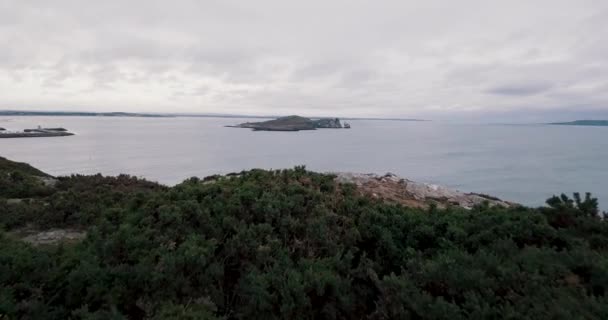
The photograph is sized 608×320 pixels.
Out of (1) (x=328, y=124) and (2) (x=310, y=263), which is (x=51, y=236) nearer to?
(2) (x=310, y=263)

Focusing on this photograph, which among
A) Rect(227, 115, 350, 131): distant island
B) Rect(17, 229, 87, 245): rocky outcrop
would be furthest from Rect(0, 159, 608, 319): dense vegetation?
Rect(227, 115, 350, 131): distant island

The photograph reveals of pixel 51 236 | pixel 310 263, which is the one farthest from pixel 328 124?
pixel 310 263

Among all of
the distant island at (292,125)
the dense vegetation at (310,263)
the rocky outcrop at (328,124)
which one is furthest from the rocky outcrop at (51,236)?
the rocky outcrop at (328,124)

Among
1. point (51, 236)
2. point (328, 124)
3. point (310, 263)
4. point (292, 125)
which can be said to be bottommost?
point (51, 236)

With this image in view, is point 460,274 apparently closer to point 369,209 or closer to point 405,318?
point 405,318

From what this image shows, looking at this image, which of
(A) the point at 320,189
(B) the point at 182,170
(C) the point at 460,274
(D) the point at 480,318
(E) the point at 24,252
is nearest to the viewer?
(D) the point at 480,318

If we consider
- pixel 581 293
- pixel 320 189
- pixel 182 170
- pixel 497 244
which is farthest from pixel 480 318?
pixel 182 170

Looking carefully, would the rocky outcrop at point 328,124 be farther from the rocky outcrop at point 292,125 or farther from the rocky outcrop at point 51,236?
the rocky outcrop at point 51,236

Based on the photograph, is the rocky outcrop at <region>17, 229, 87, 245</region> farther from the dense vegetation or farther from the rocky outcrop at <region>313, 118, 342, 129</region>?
the rocky outcrop at <region>313, 118, 342, 129</region>
